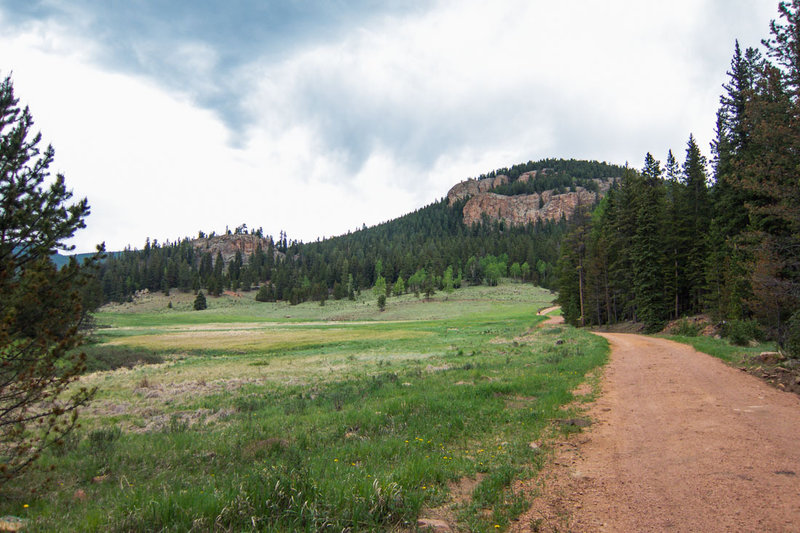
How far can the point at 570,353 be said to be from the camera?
21.8 metres

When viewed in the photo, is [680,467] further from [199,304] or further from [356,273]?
[356,273]

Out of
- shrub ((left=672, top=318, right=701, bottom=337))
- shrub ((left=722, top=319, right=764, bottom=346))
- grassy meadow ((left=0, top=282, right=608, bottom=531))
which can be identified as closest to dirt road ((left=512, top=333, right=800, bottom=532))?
grassy meadow ((left=0, top=282, right=608, bottom=531))

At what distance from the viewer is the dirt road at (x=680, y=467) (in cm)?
486

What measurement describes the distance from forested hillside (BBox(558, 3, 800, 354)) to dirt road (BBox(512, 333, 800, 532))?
7999 mm

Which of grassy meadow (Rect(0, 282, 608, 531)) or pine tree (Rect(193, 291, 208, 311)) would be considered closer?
grassy meadow (Rect(0, 282, 608, 531))

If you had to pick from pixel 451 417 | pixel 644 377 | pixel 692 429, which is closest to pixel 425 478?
pixel 451 417

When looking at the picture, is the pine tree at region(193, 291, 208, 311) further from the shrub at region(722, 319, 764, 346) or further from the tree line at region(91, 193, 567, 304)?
the shrub at region(722, 319, 764, 346)

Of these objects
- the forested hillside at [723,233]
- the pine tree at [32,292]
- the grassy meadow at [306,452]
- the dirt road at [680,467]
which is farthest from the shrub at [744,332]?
the pine tree at [32,292]

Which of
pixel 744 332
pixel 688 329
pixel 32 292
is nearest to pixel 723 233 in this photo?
pixel 688 329

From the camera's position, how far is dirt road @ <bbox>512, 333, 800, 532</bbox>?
4855mm

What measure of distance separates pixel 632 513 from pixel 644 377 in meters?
11.4

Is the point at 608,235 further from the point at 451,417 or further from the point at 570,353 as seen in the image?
the point at 451,417

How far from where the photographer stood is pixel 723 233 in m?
31.7

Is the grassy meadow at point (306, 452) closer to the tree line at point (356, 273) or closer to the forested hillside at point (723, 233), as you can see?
the forested hillside at point (723, 233)
